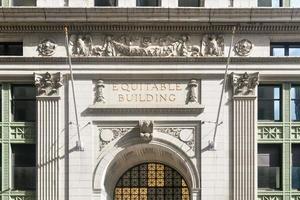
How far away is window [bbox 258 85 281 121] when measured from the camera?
28828 mm

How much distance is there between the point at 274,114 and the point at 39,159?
1082 cm

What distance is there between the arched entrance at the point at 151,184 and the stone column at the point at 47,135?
3674mm

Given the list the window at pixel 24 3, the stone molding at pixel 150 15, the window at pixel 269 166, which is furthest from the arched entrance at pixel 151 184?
the window at pixel 24 3

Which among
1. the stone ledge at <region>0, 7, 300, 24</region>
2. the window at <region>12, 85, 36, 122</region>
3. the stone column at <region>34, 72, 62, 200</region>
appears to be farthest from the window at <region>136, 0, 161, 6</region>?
the window at <region>12, 85, 36, 122</region>

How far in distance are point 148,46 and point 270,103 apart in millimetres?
6145

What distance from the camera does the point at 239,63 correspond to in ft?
93.4

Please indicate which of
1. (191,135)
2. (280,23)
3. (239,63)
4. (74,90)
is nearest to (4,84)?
(74,90)

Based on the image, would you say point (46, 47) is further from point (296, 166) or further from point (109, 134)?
point (296, 166)

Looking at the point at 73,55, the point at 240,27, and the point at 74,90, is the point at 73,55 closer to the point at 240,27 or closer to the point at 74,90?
the point at 74,90

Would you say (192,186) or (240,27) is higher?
(240,27)

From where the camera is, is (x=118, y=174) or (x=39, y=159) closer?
(x=39, y=159)

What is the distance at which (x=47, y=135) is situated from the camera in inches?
1116

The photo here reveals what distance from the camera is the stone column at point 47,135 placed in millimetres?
28109

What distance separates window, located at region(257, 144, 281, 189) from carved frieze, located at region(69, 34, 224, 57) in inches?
190
